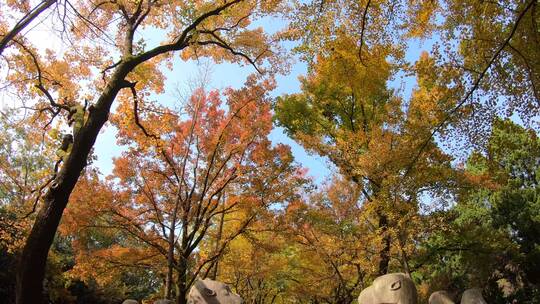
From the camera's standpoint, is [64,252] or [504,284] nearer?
[504,284]

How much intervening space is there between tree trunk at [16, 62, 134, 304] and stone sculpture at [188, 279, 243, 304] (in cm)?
359

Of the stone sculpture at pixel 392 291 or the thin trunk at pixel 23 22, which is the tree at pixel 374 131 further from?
the thin trunk at pixel 23 22

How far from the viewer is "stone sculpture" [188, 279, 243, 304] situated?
718 cm

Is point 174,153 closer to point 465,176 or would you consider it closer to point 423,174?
point 423,174

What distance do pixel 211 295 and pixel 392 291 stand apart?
11.0 ft

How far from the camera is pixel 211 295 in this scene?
23.7 ft

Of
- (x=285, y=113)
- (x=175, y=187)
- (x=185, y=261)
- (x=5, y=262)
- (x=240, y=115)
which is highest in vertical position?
(x=285, y=113)

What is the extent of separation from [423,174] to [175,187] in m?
6.77

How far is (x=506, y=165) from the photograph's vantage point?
19812 mm

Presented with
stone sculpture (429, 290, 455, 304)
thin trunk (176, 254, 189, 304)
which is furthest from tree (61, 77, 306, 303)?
stone sculpture (429, 290, 455, 304)

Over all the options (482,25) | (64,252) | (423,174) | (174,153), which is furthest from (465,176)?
(64,252)

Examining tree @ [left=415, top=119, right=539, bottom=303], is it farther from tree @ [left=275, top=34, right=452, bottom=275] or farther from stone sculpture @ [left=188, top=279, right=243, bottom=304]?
stone sculpture @ [left=188, top=279, right=243, bottom=304]

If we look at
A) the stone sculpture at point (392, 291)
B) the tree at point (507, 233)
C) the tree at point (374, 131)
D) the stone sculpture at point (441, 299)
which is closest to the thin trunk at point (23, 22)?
the tree at point (374, 131)

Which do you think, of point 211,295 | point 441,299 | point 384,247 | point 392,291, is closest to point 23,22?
point 211,295
